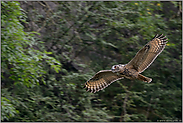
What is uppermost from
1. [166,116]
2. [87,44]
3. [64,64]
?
[87,44]

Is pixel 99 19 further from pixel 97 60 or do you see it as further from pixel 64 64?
pixel 64 64

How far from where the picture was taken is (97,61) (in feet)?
17.4

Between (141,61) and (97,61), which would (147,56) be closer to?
(141,61)

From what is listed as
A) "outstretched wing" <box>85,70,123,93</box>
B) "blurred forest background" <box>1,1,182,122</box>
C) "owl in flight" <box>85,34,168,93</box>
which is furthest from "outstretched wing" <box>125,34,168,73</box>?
"blurred forest background" <box>1,1,182,122</box>

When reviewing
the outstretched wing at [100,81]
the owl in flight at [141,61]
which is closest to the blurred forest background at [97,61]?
the outstretched wing at [100,81]

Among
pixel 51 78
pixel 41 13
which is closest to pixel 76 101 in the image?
pixel 51 78

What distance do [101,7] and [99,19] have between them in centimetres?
28

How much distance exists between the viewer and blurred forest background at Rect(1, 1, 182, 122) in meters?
4.95

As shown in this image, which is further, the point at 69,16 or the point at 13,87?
the point at 69,16

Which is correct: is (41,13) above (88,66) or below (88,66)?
above

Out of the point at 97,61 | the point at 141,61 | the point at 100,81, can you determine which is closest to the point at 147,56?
the point at 141,61

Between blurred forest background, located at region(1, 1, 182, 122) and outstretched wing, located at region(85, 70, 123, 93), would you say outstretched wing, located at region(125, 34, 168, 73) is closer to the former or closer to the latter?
outstretched wing, located at region(85, 70, 123, 93)

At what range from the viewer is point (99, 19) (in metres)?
5.22

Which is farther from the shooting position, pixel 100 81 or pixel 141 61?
pixel 100 81
